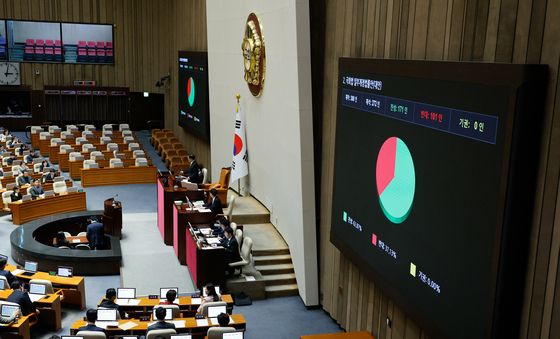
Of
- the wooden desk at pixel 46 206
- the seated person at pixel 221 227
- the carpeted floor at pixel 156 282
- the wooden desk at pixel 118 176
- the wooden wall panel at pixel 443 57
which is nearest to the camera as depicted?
the wooden wall panel at pixel 443 57

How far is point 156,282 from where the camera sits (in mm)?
12445

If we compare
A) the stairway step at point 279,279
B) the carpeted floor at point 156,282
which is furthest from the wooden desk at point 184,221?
the stairway step at point 279,279

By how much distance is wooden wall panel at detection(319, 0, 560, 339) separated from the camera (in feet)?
17.4

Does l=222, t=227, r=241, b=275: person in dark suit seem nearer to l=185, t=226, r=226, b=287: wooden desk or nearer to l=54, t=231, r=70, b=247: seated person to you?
l=185, t=226, r=226, b=287: wooden desk

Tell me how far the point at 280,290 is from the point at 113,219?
4.93 meters

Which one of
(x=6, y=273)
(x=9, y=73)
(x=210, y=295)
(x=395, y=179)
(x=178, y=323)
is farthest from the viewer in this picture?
(x=9, y=73)

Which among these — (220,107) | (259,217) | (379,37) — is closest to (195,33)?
(220,107)

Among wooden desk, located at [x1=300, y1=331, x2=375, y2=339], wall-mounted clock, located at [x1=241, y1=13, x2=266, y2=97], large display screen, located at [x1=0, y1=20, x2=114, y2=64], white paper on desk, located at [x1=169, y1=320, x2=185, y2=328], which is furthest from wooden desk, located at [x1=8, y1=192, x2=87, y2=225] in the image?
large display screen, located at [x1=0, y1=20, x2=114, y2=64]

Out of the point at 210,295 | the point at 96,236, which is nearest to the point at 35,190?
the point at 96,236

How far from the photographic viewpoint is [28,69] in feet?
94.8

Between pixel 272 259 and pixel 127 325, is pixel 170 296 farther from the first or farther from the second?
pixel 272 259

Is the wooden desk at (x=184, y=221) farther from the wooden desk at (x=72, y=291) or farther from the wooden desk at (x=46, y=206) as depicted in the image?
the wooden desk at (x=46, y=206)

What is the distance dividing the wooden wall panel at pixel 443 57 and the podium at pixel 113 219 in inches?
224

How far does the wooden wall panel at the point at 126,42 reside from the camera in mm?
28141
